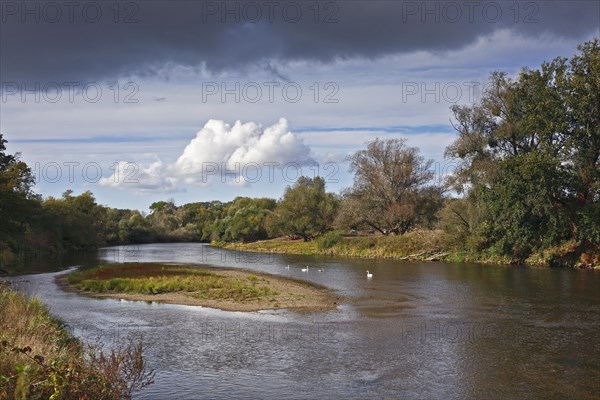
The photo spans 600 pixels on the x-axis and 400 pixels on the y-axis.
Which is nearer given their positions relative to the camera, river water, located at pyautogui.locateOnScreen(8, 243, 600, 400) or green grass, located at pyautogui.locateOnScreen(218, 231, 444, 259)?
river water, located at pyautogui.locateOnScreen(8, 243, 600, 400)

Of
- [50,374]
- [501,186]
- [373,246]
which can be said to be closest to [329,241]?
[373,246]

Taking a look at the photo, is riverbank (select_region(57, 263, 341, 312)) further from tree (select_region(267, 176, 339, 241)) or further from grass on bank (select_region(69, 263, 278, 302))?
tree (select_region(267, 176, 339, 241))

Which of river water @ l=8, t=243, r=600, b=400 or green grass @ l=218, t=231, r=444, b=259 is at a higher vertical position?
green grass @ l=218, t=231, r=444, b=259

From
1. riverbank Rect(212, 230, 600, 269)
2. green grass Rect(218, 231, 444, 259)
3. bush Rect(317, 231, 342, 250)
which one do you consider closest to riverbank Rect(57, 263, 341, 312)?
riverbank Rect(212, 230, 600, 269)

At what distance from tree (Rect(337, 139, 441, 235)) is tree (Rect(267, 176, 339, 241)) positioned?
1614 cm

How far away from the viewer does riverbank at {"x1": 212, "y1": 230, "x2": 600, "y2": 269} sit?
47.8m

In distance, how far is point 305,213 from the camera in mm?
91125

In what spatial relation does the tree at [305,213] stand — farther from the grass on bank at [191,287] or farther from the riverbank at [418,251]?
the grass on bank at [191,287]

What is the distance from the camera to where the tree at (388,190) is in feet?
235

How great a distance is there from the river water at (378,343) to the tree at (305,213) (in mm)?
55759

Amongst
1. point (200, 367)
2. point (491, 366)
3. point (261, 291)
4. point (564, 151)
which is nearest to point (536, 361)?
point (491, 366)

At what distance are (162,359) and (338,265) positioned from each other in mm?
38700

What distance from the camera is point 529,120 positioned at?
156 feet

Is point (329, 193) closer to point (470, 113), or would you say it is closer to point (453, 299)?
point (470, 113)
